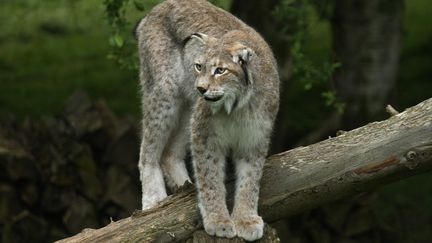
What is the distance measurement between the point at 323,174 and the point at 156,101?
1.75 m

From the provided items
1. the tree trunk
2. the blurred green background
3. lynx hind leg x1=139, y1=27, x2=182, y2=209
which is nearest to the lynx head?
lynx hind leg x1=139, y1=27, x2=182, y2=209

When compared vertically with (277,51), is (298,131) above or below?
below

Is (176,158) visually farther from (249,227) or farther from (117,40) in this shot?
(249,227)

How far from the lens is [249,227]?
25.7ft

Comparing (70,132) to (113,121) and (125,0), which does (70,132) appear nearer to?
(113,121)

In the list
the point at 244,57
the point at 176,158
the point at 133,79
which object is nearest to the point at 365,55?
the point at 133,79

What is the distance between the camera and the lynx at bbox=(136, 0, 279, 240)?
25.3 ft

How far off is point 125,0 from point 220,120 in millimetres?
2136

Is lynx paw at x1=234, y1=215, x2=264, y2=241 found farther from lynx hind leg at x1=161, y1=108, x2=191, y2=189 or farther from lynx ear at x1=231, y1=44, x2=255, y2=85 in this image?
lynx hind leg at x1=161, y1=108, x2=191, y2=189

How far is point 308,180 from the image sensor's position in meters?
7.91

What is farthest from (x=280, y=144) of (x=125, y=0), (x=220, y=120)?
(x=220, y=120)

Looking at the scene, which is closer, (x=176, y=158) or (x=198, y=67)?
(x=198, y=67)

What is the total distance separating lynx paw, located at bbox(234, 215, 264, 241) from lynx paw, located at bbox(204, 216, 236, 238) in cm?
5

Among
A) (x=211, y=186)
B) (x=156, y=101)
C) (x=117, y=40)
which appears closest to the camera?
(x=211, y=186)
